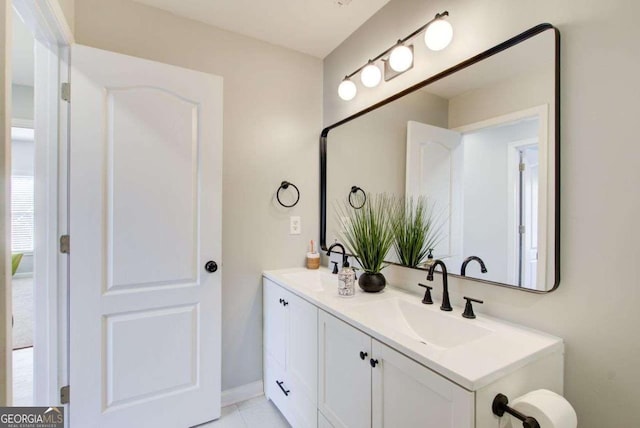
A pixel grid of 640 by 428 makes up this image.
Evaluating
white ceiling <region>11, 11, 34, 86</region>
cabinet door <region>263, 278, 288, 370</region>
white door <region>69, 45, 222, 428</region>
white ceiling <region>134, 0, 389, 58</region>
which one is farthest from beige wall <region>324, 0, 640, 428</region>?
white ceiling <region>11, 11, 34, 86</region>

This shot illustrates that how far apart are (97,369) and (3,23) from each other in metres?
1.55

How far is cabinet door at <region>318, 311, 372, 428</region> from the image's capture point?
3.84ft

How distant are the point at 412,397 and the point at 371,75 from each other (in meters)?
1.67

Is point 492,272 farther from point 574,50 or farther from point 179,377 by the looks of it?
point 179,377

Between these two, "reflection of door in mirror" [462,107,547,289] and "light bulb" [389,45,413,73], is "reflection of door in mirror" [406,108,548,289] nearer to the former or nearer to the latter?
"reflection of door in mirror" [462,107,547,289]

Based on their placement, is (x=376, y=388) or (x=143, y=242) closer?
(x=376, y=388)

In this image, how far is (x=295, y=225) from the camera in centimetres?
230

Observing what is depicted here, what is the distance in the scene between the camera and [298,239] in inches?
91.4

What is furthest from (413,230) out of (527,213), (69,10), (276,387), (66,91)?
(69,10)

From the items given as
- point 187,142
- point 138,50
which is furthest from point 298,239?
point 138,50

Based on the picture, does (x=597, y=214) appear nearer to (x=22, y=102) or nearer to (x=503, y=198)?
(x=503, y=198)

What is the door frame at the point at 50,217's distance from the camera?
1.46m

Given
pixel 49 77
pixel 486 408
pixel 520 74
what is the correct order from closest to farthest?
1. pixel 486 408
2. pixel 520 74
3. pixel 49 77

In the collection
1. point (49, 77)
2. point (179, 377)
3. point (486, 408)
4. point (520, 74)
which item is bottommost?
point (179, 377)
